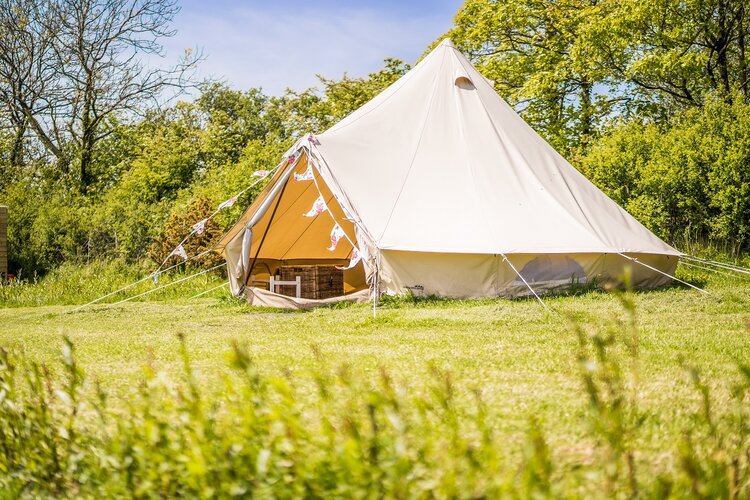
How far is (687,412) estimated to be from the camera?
10.7 feet

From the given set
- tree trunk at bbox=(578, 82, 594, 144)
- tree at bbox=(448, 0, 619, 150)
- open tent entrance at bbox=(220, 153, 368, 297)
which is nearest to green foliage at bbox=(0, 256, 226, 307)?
open tent entrance at bbox=(220, 153, 368, 297)

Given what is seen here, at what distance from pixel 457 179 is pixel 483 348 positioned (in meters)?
4.17

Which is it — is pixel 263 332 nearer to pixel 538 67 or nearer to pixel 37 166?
pixel 538 67

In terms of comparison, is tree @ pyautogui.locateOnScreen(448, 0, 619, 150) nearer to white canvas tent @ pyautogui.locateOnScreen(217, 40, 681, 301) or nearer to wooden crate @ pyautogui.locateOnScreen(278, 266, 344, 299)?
white canvas tent @ pyautogui.locateOnScreen(217, 40, 681, 301)

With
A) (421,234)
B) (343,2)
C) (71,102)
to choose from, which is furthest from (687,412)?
(71,102)

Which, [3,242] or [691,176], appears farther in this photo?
[3,242]

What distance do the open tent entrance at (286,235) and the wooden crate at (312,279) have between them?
9 cm

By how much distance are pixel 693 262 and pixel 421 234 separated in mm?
4854

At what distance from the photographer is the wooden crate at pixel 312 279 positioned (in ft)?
35.0

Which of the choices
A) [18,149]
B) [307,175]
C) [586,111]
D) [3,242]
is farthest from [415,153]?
[18,149]

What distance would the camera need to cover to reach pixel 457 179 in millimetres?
9156

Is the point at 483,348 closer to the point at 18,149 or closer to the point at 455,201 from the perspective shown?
the point at 455,201

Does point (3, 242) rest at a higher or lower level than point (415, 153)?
lower

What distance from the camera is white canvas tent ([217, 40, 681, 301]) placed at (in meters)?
8.58
